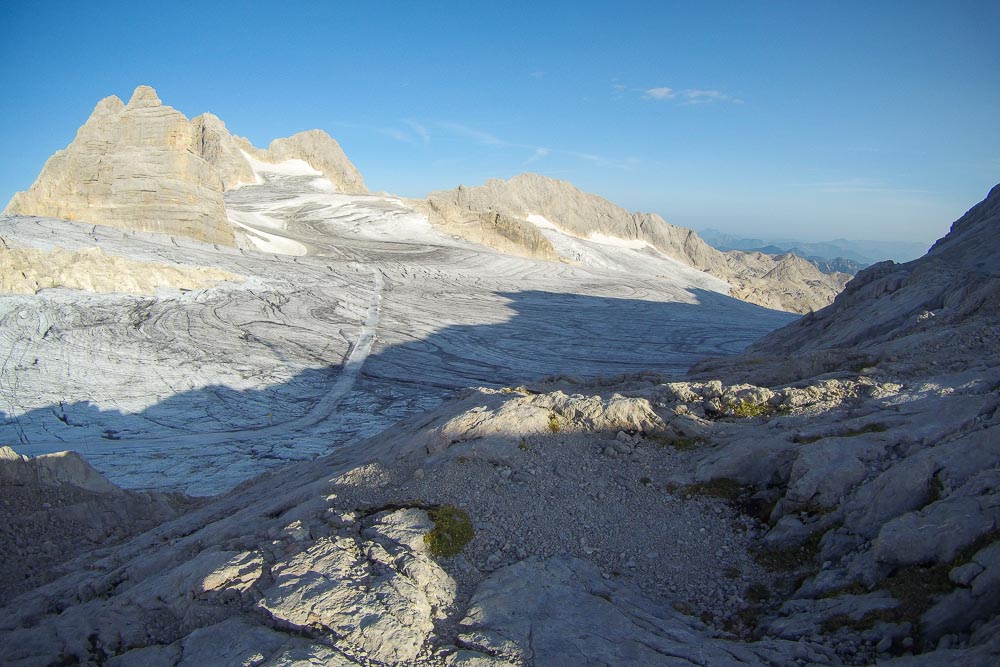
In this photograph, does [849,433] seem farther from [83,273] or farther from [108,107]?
[108,107]

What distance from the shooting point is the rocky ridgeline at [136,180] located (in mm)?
30969

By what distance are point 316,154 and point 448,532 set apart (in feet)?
233

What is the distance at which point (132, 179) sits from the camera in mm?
31688

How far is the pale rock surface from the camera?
20.9 meters

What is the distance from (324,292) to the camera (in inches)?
1156

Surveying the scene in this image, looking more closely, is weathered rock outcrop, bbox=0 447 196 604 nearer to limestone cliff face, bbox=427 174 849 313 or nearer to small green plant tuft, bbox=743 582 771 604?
small green plant tuft, bbox=743 582 771 604

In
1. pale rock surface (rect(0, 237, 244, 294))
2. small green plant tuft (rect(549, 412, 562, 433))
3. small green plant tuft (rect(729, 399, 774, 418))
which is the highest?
pale rock surface (rect(0, 237, 244, 294))

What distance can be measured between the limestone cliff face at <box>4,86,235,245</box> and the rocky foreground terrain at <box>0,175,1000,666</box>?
28832mm

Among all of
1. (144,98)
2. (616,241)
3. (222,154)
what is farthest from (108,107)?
(616,241)

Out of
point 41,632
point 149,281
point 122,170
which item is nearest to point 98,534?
point 41,632

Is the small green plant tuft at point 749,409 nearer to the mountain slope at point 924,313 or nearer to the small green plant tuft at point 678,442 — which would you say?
the small green plant tuft at point 678,442

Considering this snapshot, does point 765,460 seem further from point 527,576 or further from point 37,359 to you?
point 37,359

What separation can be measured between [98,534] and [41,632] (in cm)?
405

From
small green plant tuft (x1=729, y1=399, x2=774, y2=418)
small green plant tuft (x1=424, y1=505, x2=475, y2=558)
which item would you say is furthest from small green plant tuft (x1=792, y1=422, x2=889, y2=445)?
small green plant tuft (x1=424, y1=505, x2=475, y2=558)
